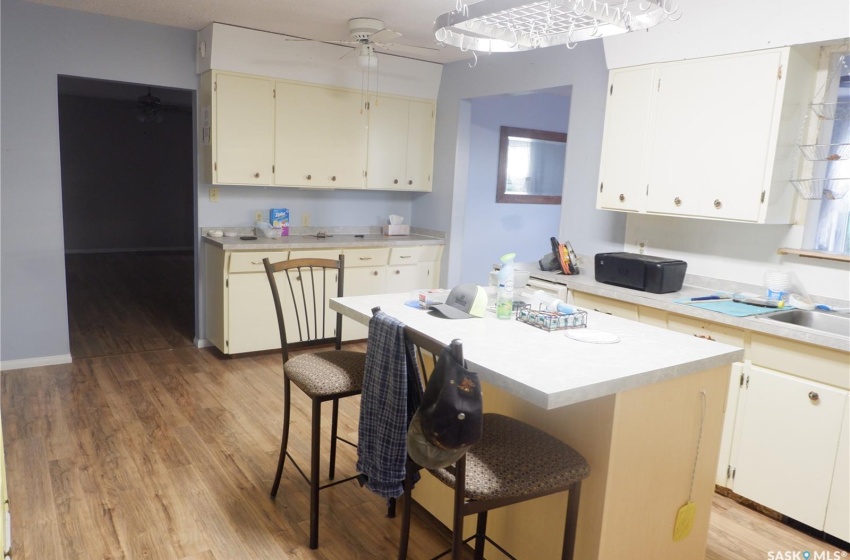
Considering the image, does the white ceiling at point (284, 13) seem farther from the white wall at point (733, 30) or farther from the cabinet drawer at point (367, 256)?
the cabinet drawer at point (367, 256)

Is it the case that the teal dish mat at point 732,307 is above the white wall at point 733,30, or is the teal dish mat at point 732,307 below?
below

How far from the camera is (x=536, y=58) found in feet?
13.6

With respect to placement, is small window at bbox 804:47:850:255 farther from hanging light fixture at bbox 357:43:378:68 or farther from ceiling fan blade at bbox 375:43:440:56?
hanging light fixture at bbox 357:43:378:68

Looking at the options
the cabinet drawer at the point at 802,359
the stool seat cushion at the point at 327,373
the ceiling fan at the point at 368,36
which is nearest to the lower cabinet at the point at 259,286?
the ceiling fan at the point at 368,36

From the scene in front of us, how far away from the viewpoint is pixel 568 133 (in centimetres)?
390

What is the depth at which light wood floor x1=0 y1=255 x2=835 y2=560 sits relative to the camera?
88.1 inches

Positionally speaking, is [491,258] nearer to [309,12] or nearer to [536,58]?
[536,58]

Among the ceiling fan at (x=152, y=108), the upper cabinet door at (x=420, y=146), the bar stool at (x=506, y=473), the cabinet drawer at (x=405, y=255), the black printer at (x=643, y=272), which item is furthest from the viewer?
the ceiling fan at (x=152, y=108)

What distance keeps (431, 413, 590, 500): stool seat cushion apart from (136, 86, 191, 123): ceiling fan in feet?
20.5

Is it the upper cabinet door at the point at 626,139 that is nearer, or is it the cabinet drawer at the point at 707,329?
the cabinet drawer at the point at 707,329

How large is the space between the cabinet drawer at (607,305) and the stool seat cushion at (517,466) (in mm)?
1502

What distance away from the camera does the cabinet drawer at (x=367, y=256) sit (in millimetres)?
4676

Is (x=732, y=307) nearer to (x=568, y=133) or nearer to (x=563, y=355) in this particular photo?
(x=563, y=355)

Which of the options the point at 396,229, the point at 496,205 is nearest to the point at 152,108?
the point at 396,229
